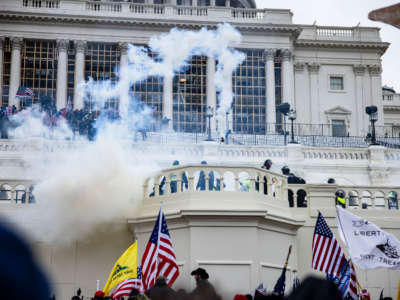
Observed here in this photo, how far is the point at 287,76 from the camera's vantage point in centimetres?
4734

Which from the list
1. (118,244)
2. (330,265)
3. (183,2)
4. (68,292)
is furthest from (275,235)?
(183,2)

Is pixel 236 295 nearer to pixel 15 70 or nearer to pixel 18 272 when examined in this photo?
pixel 18 272

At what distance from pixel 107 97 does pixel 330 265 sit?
3501 centimetres

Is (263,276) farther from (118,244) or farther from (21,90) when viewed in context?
(21,90)

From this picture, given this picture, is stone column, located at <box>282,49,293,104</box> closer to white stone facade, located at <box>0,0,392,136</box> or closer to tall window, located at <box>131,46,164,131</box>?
white stone facade, located at <box>0,0,392,136</box>

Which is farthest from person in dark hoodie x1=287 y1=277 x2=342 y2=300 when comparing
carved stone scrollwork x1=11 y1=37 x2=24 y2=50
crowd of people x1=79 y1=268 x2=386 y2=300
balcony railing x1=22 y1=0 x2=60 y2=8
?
balcony railing x1=22 y1=0 x2=60 y2=8

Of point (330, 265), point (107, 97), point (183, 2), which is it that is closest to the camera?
point (330, 265)

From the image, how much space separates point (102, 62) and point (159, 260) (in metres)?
37.2

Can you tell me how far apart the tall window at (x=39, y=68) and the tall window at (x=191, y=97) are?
26.7ft

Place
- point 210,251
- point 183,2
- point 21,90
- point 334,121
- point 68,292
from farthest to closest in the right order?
1. point 183,2
2. point 334,121
3. point 21,90
4. point 68,292
5. point 210,251

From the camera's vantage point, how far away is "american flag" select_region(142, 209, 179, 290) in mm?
10273

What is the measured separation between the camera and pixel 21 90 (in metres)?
41.4

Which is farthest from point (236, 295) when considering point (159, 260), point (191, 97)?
point (191, 97)

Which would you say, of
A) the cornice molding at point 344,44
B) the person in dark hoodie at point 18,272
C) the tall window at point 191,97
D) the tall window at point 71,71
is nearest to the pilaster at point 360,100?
the cornice molding at point 344,44
